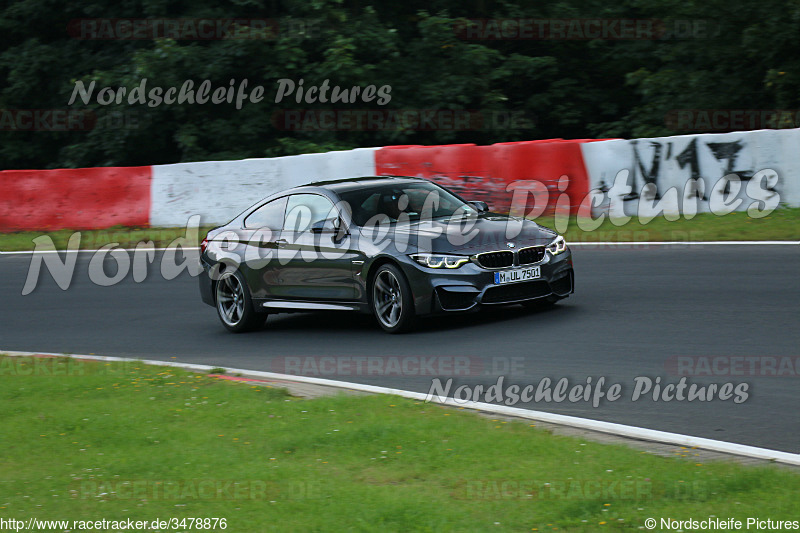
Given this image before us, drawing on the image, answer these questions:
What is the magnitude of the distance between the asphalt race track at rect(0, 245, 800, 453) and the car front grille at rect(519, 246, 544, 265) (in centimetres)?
61

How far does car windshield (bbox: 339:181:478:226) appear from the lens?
1111 cm

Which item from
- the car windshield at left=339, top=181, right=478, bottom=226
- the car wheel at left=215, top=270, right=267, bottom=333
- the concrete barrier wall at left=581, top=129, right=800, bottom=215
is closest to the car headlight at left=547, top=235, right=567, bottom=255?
the car windshield at left=339, top=181, right=478, bottom=226

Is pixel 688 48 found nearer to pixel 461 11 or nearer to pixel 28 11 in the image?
pixel 461 11

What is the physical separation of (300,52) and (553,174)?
33.9 ft

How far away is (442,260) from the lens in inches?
404

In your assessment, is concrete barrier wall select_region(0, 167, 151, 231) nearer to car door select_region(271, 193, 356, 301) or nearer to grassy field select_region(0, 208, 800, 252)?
grassy field select_region(0, 208, 800, 252)

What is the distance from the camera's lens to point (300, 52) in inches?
1029

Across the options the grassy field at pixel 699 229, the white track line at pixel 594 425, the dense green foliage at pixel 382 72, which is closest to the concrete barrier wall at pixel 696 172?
the grassy field at pixel 699 229

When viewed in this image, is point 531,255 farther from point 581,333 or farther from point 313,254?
point 313,254

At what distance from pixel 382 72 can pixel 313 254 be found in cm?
1632

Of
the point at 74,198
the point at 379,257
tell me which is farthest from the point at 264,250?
the point at 74,198

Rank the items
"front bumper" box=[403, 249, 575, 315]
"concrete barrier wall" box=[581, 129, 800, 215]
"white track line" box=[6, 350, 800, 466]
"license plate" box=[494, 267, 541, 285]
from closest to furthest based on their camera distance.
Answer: "white track line" box=[6, 350, 800, 466] → "front bumper" box=[403, 249, 575, 315] → "license plate" box=[494, 267, 541, 285] → "concrete barrier wall" box=[581, 129, 800, 215]

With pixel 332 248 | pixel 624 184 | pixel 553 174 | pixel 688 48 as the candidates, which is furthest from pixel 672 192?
pixel 688 48

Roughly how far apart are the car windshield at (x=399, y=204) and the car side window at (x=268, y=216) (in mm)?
858
